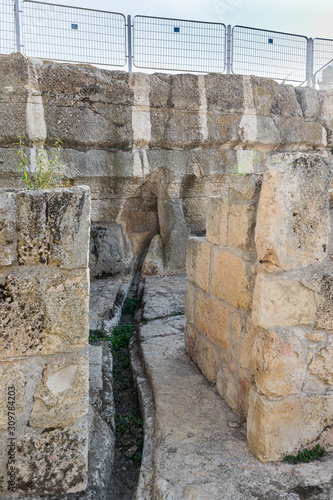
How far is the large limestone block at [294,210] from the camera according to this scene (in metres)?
1.93

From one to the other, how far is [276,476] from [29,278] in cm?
162

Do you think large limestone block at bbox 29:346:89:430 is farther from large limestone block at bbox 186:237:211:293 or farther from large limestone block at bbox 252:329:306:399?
large limestone block at bbox 186:237:211:293

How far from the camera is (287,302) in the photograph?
2020 mm

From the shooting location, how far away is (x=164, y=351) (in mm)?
3477

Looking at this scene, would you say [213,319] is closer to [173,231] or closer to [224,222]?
[224,222]

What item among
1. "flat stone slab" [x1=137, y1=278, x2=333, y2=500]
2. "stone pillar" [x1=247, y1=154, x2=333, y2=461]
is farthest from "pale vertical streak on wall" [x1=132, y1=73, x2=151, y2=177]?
"stone pillar" [x1=247, y1=154, x2=333, y2=461]

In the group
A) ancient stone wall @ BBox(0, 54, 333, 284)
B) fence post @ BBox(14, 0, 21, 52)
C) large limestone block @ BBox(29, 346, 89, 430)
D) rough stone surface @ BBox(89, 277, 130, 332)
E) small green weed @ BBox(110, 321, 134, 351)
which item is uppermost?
fence post @ BBox(14, 0, 21, 52)

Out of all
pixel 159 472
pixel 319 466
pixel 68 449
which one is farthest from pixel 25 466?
pixel 319 466

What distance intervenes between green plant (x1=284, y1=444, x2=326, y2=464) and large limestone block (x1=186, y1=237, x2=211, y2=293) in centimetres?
128

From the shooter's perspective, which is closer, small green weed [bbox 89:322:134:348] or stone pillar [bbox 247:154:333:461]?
stone pillar [bbox 247:154:333:461]

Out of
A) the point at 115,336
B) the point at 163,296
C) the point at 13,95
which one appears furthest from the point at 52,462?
the point at 13,95

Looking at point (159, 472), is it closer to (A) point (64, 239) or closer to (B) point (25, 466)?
(B) point (25, 466)

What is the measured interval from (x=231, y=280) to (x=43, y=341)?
1306 mm

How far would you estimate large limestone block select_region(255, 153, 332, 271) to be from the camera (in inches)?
76.1
